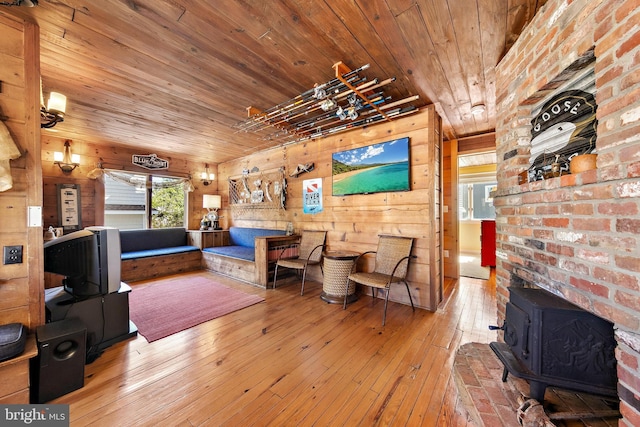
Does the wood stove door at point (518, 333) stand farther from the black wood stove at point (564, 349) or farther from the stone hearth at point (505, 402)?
the stone hearth at point (505, 402)

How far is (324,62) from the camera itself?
6.83ft

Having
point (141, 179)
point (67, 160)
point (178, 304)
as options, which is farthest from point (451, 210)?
point (67, 160)

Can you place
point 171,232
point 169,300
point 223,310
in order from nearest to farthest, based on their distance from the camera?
point 223,310, point 169,300, point 171,232

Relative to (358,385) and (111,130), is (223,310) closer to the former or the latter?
(358,385)

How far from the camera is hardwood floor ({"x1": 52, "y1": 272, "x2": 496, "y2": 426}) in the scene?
1.41 m

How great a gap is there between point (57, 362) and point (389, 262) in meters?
2.97

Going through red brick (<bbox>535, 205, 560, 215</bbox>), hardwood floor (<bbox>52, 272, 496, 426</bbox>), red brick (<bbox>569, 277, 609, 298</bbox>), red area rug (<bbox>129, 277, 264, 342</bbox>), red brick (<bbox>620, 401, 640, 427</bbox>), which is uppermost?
red brick (<bbox>535, 205, 560, 215</bbox>)

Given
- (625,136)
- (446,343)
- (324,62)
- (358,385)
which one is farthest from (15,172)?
(446,343)

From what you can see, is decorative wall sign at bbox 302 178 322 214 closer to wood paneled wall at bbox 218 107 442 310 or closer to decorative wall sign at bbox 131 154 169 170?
wood paneled wall at bbox 218 107 442 310

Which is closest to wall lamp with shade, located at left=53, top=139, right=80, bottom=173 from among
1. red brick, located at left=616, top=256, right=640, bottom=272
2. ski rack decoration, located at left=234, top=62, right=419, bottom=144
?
ski rack decoration, located at left=234, top=62, right=419, bottom=144

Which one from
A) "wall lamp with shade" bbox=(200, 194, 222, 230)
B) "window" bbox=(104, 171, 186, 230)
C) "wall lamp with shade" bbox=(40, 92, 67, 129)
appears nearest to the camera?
"wall lamp with shade" bbox=(40, 92, 67, 129)

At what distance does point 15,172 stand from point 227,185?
14.6 feet

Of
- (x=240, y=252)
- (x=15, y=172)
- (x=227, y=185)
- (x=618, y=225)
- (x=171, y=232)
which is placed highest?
(x=227, y=185)

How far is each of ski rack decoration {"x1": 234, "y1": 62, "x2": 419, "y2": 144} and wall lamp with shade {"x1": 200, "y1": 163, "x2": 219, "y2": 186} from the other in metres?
2.56
